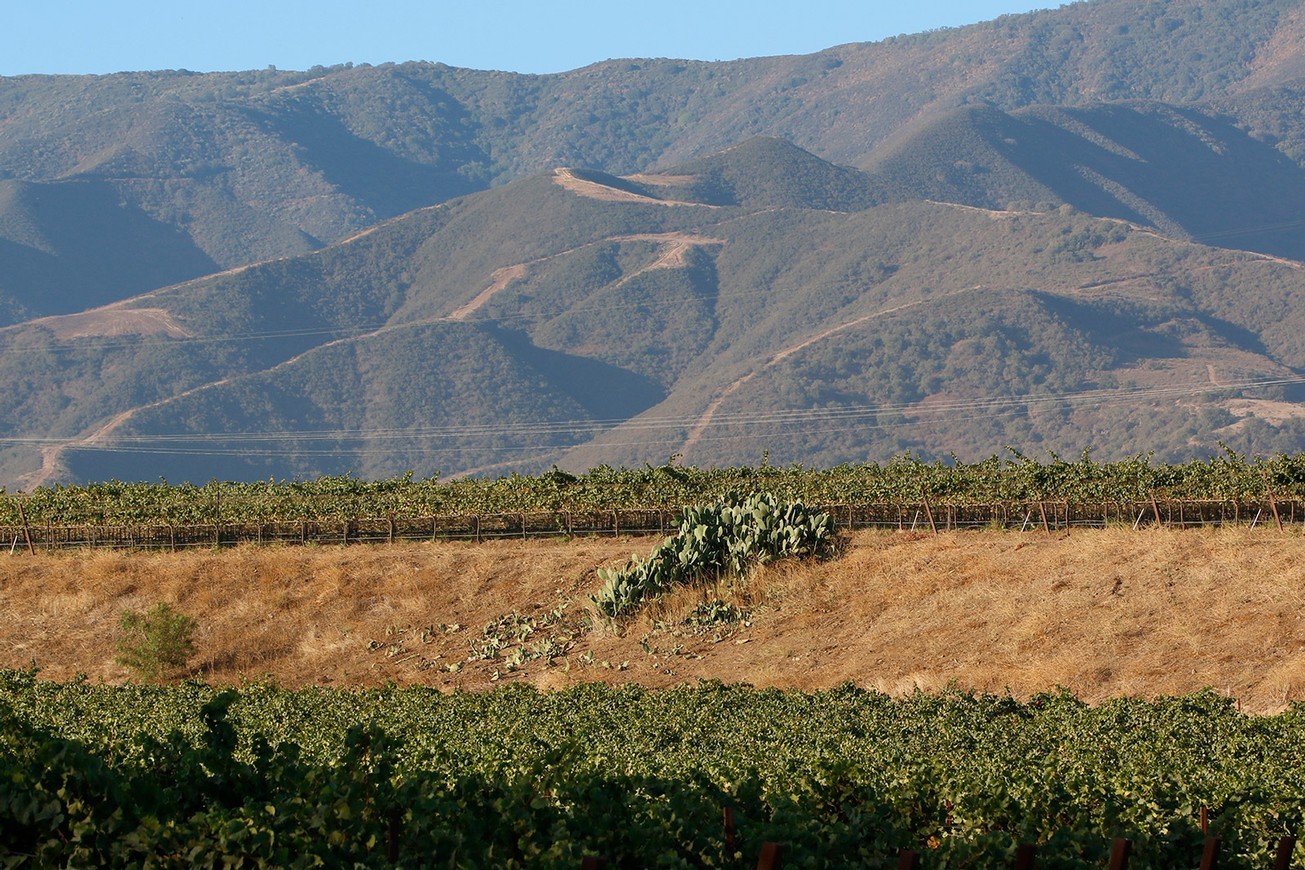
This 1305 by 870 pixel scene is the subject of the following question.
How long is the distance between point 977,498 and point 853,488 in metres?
3.38

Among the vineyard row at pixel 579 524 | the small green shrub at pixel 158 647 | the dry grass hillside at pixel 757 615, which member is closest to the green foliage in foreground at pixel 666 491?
the vineyard row at pixel 579 524

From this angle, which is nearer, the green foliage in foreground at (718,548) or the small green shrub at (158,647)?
the small green shrub at (158,647)

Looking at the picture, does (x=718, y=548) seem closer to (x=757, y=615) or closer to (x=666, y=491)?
(x=757, y=615)

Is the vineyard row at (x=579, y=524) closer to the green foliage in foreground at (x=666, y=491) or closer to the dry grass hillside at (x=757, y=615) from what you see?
the green foliage in foreground at (x=666, y=491)

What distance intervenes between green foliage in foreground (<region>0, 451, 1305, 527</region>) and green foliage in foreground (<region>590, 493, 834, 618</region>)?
16.0 feet

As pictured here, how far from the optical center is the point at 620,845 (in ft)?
28.9

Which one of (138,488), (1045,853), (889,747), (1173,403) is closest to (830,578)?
(889,747)

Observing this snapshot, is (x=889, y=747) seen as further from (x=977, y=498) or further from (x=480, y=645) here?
(x=977, y=498)

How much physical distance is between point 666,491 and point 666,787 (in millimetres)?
30125

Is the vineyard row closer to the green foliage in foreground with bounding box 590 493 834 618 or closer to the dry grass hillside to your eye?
the dry grass hillside

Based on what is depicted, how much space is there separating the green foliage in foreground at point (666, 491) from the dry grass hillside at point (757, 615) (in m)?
2.81

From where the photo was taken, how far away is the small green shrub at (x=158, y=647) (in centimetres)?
3002

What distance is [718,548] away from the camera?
31172 mm

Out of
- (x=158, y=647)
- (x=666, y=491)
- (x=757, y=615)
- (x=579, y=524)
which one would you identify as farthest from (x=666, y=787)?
(x=666, y=491)
